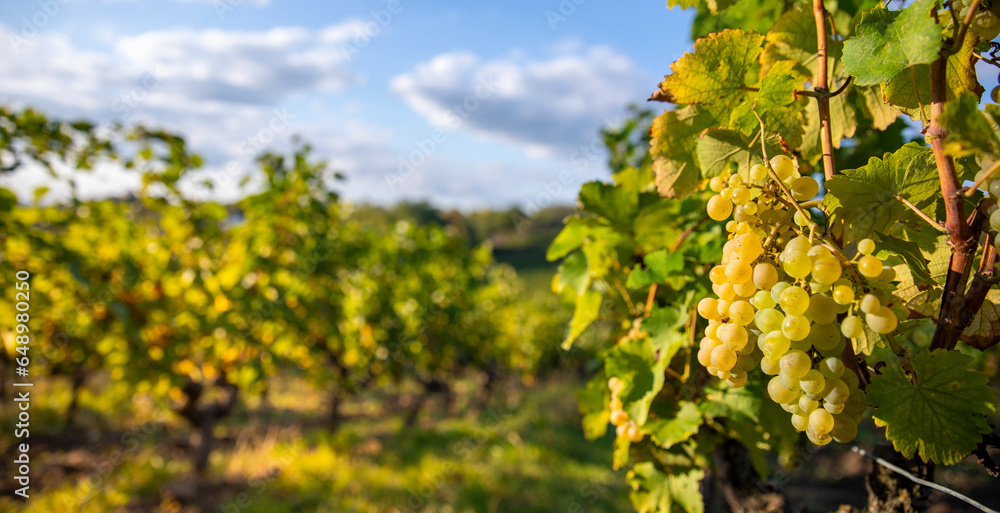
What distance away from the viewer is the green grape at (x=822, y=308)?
653 millimetres

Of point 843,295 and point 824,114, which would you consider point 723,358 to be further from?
point 824,114

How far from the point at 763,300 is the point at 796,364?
0.09 metres

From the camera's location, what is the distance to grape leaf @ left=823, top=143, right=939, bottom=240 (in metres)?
0.66

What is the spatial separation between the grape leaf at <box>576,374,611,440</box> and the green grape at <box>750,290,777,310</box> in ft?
2.32

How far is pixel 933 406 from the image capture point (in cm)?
68

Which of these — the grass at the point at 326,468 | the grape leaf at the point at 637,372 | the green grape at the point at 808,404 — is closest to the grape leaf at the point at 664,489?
the grape leaf at the point at 637,372

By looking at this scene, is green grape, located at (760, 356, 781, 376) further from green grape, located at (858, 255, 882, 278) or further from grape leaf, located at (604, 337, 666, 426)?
grape leaf, located at (604, 337, 666, 426)

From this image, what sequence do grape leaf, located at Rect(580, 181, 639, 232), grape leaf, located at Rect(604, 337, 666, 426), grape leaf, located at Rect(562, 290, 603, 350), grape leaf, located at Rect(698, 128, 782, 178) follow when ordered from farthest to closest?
grape leaf, located at Rect(562, 290, 603, 350), grape leaf, located at Rect(580, 181, 639, 232), grape leaf, located at Rect(604, 337, 666, 426), grape leaf, located at Rect(698, 128, 782, 178)

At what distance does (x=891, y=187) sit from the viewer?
2.22 ft

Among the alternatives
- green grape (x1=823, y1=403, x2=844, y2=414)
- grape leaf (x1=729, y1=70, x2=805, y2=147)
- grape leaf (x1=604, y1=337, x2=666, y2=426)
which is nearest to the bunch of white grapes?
green grape (x1=823, y1=403, x2=844, y2=414)

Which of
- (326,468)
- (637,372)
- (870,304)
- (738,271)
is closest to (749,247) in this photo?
(738,271)

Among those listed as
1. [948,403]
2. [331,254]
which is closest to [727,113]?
[948,403]

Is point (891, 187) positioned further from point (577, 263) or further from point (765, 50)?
point (577, 263)

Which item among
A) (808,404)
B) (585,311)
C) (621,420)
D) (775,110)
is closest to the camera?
(808,404)
